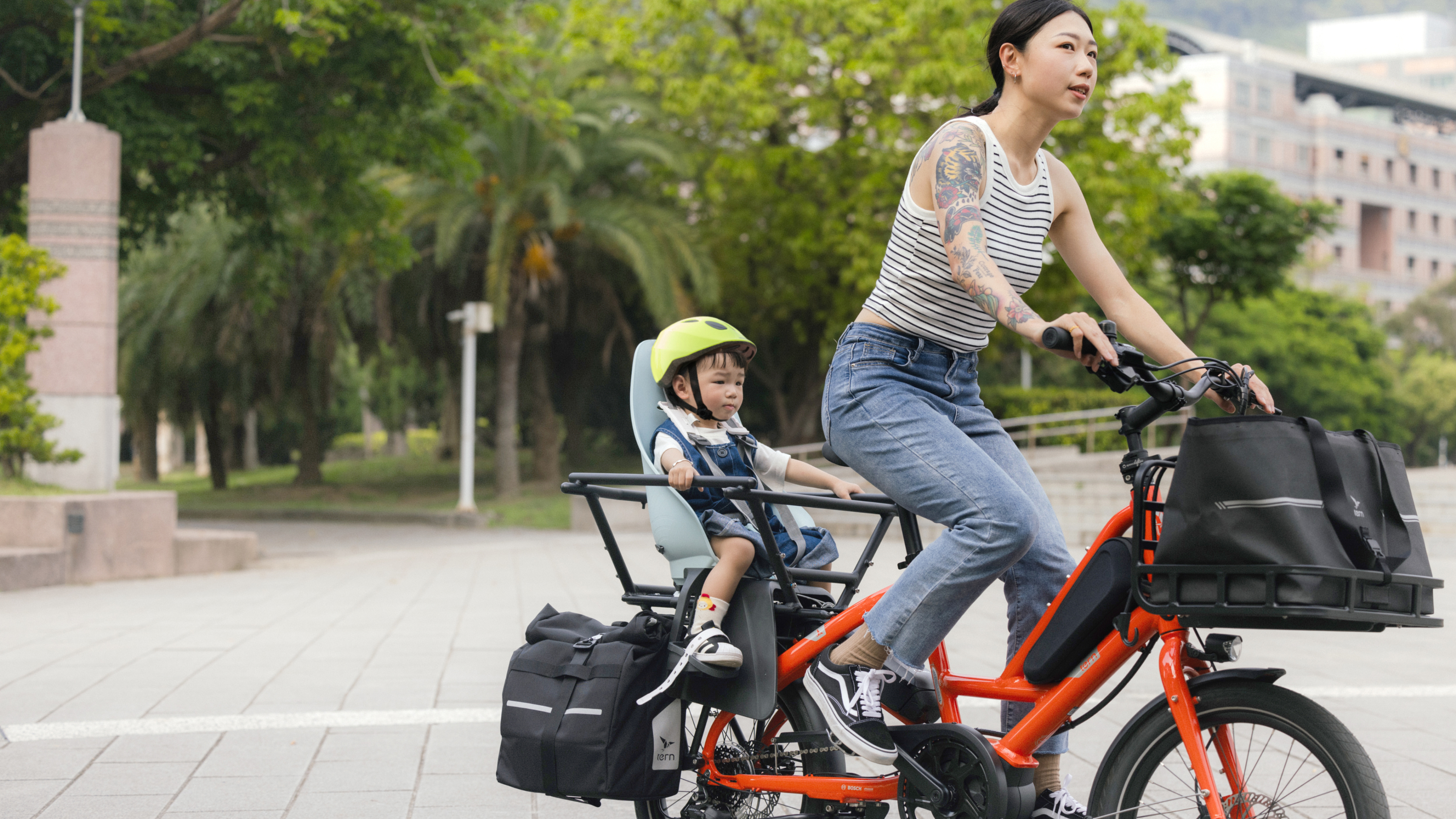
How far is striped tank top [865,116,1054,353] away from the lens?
2.96 metres

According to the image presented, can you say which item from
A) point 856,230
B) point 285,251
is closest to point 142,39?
point 285,251

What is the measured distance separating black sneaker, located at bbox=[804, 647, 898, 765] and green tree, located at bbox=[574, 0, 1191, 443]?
1762 cm

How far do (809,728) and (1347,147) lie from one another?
8972cm

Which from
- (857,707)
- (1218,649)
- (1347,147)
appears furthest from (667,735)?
(1347,147)

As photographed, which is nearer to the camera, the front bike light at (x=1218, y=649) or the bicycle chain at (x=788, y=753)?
the front bike light at (x=1218, y=649)

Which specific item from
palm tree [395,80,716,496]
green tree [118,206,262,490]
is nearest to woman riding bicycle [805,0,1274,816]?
palm tree [395,80,716,496]

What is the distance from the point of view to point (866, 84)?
21.8 meters

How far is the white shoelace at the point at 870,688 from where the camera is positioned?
303cm

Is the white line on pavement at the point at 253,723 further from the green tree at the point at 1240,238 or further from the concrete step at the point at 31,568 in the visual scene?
the green tree at the point at 1240,238

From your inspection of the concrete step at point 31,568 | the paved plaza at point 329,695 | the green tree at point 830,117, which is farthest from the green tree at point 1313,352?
the concrete step at point 31,568

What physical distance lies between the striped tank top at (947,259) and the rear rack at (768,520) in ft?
1.43

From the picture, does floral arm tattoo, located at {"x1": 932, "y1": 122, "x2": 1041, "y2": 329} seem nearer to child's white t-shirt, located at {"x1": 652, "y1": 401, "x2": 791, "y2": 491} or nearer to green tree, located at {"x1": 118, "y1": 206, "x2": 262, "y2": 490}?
child's white t-shirt, located at {"x1": 652, "y1": 401, "x2": 791, "y2": 491}

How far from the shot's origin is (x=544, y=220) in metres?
22.0

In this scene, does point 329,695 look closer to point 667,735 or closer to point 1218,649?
point 667,735
